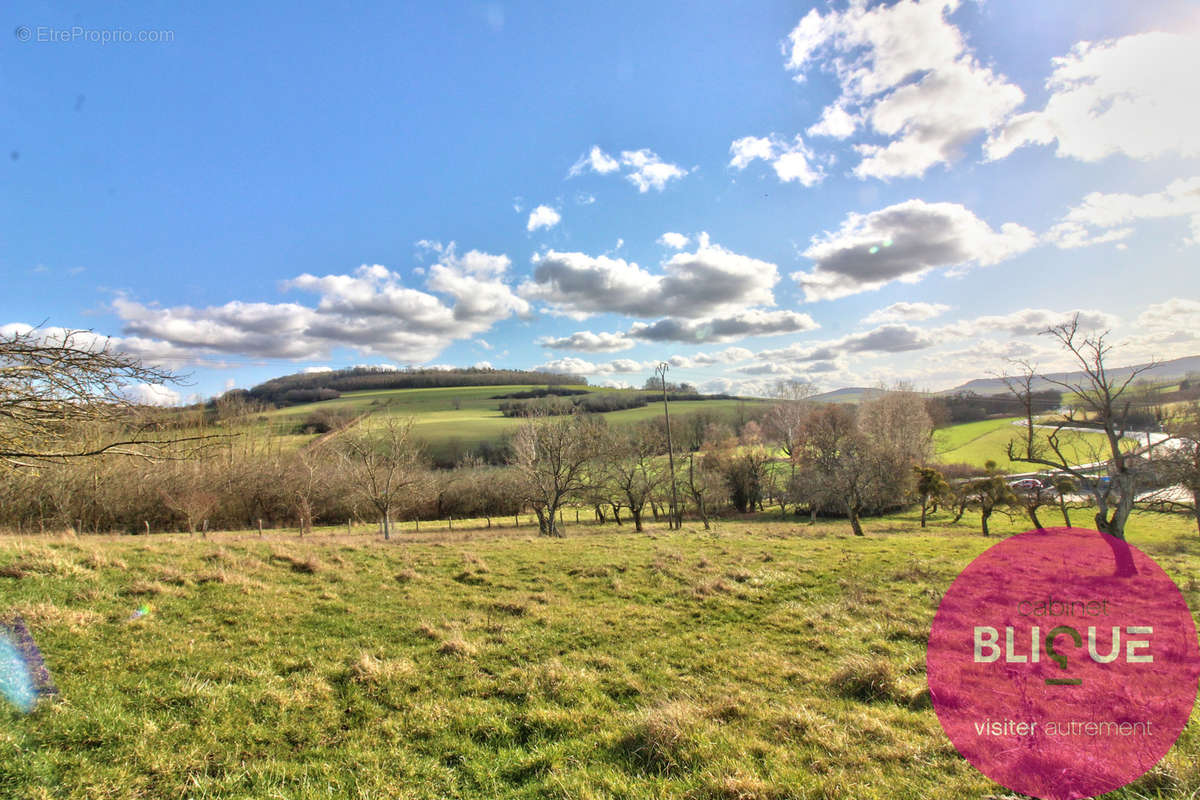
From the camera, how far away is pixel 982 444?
7600cm

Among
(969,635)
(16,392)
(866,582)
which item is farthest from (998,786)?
(16,392)

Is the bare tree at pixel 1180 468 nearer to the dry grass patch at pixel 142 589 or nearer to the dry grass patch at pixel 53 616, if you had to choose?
the dry grass patch at pixel 53 616

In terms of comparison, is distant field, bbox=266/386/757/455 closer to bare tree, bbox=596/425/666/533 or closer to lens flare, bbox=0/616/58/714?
bare tree, bbox=596/425/666/533

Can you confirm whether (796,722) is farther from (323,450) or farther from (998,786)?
(323,450)

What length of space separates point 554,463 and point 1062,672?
30328mm

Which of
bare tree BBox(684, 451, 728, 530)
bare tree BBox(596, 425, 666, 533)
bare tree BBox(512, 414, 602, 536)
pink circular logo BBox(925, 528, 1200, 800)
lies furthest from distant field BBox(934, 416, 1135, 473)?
pink circular logo BBox(925, 528, 1200, 800)

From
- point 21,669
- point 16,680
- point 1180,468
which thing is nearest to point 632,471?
point 1180,468

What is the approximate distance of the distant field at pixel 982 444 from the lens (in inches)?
2566

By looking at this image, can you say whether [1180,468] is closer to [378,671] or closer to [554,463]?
[378,671]

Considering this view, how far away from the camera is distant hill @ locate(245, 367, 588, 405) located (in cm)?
11693

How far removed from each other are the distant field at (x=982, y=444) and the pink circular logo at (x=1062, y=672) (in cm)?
5767

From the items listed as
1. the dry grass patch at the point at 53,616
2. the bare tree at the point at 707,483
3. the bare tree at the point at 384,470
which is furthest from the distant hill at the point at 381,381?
the dry grass patch at the point at 53,616

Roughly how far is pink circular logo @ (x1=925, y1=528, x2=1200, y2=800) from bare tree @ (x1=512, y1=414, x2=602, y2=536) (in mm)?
25870

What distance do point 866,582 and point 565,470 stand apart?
26326mm
